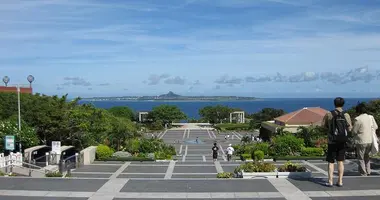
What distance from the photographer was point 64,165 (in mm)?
17625

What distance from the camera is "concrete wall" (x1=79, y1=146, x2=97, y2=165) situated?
21.3 metres

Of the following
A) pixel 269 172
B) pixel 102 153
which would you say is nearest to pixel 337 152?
pixel 269 172

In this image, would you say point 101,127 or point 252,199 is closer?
point 252,199

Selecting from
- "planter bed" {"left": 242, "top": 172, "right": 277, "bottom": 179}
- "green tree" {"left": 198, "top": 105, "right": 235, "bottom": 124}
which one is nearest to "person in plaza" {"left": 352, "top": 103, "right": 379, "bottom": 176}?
"planter bed" {"left": 242, "top": 172, "right": 277, "bottom": 179}

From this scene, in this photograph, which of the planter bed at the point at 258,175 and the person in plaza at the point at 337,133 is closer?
the person in plaza at the point at 337,133

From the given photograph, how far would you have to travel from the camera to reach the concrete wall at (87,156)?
69.8 feet

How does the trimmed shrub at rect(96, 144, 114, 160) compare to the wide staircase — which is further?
the trimmed shrub at rect(96, 144, 114, 160)

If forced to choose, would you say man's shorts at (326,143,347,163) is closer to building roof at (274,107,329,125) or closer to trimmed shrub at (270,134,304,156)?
trimmed shrub at (270,134,304,156)

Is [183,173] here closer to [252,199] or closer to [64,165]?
[64,165]

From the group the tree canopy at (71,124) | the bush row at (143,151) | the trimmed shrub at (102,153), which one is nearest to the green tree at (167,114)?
the tree canopy at (71,124)

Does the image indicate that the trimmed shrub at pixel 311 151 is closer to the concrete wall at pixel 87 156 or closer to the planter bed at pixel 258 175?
the concrete wall at pixel 87 156

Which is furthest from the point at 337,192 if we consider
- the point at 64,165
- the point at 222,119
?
the point at 222,119

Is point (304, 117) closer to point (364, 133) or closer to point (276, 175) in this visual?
point (276, 175)

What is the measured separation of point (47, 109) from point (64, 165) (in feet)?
53.6
